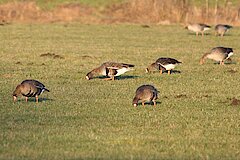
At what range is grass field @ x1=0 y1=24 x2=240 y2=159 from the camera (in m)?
9.23

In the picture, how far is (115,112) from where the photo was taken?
12.4 metres

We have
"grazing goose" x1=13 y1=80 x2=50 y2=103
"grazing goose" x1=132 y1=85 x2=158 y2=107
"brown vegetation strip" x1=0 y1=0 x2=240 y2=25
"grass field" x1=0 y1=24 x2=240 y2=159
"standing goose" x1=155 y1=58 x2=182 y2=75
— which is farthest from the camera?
"brown vegetation strip" x1=0 y1=0 x2=240 y2=25

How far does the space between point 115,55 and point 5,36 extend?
11.7m

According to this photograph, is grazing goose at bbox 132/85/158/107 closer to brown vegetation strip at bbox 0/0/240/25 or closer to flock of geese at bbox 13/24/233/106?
flock of geese at bbox 13/24/233/106

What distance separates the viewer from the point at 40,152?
8.88m

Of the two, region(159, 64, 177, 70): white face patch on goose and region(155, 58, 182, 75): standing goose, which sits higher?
region(155, 58, 182, 75): standing goose

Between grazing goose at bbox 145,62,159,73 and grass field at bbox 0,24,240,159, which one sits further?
grazing goose at bbox 145,62,159,73

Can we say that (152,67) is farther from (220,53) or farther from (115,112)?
(115,112)

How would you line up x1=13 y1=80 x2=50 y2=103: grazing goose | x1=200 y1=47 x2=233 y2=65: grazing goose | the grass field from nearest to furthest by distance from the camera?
the grass field
x1=13 y1=80 x2=50 y2=103: grazing goose
x1=200 y1=47 x2=233 y2=65: grazing goose

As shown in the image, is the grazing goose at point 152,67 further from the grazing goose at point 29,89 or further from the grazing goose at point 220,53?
the grazing goose at point 29,89

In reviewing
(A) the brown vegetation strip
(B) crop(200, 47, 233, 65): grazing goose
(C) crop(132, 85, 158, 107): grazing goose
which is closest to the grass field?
(C) crop(132, 85, 158, 107): grazing goose

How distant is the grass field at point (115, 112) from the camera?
9.23 m

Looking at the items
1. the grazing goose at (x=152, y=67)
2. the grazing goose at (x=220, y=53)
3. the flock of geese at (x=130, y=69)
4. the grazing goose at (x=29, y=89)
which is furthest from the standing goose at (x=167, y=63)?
the grazing goose at (x=29, y=89)

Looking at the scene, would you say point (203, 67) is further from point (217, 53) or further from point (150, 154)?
point (150, 154)
